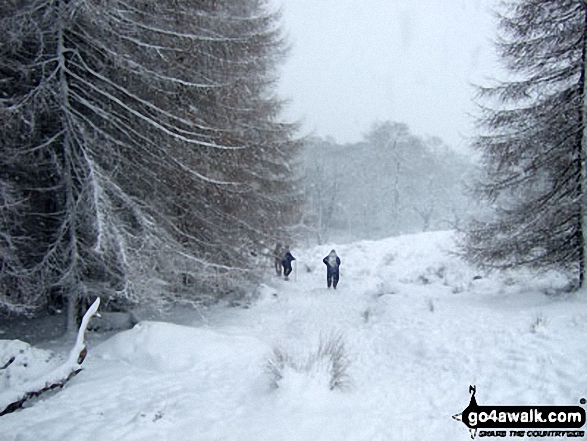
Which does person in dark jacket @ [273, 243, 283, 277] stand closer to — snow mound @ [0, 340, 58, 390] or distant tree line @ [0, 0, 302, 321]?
distant tree line @ [0, 0, 302, 321]

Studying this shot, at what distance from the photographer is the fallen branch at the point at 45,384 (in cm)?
478

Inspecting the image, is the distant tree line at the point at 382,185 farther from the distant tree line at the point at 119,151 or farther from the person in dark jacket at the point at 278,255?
the distant tree line at the point at 119,151

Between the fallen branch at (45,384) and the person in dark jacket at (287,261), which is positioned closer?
the fallen branch at (45,384)

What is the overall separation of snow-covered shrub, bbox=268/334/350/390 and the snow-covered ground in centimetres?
2

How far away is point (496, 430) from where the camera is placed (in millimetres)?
4051

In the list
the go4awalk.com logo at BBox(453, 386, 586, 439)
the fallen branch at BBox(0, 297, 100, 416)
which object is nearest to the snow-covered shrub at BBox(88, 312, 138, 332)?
the fallen branch at BBox(0, 297, 100, 416)

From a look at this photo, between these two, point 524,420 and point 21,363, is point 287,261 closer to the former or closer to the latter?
point 21,363

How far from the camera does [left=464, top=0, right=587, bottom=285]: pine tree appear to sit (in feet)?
25.8

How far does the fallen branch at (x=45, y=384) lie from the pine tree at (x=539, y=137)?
9072mm

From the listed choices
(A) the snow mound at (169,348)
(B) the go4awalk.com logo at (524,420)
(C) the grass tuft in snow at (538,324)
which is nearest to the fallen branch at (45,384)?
(A) the snow mound at (169,348)

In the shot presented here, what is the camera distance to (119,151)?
806 centimetres

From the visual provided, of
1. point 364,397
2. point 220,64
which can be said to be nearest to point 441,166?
point 220,64

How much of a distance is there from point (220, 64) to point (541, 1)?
7.71m

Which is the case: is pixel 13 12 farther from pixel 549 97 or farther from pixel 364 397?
pixel 549 97
